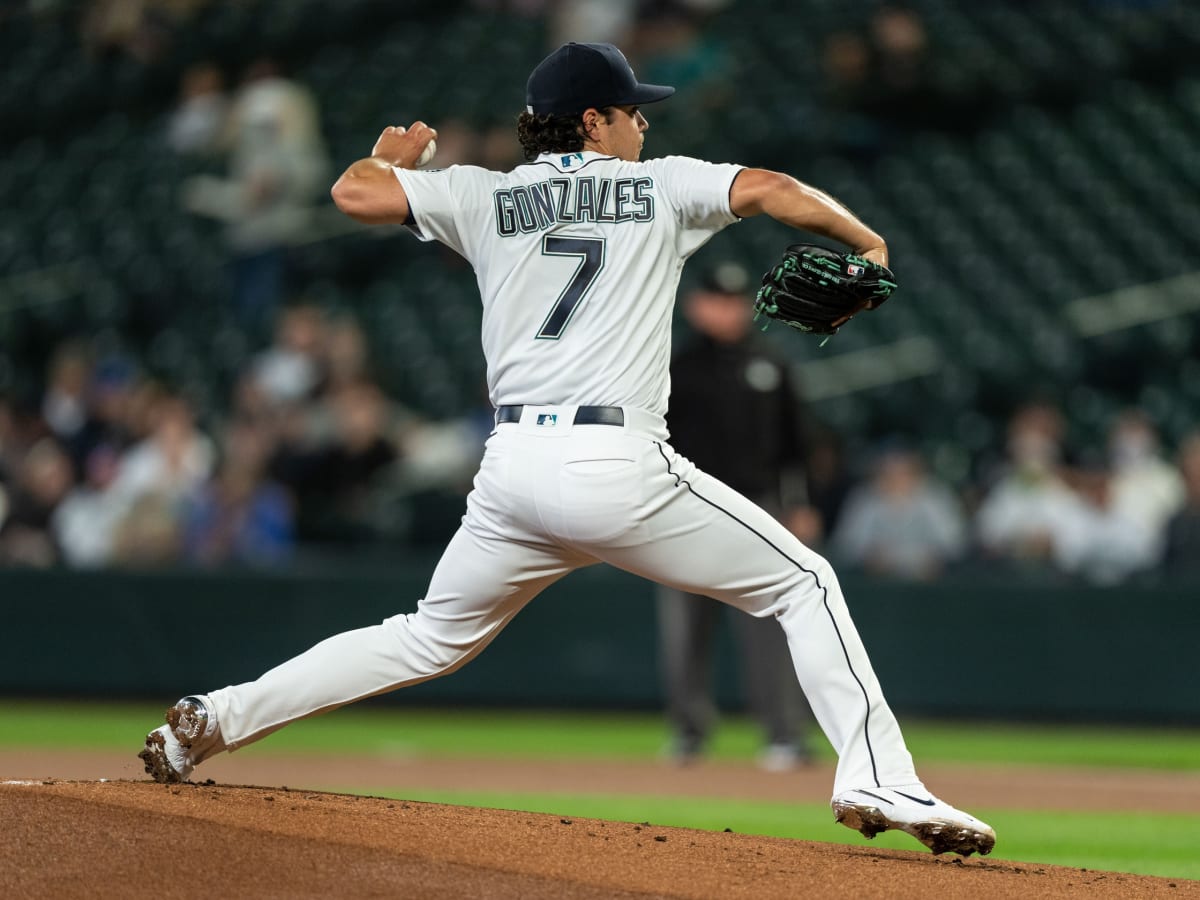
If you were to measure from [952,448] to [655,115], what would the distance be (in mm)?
4184

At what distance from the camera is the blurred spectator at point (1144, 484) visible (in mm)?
10836

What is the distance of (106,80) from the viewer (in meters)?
17.3

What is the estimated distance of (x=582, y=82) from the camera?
14.8ft

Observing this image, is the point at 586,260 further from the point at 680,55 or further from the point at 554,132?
the point at 680,55

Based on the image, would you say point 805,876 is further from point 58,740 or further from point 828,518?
point 828,518

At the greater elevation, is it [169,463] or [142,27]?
[142,27]

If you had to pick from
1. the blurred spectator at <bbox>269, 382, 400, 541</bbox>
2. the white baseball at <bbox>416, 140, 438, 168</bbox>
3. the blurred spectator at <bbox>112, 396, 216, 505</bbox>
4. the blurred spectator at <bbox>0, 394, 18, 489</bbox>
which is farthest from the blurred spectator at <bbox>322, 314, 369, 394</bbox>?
the white baseball at <bbox>416, 140, 438, 168</bbox>

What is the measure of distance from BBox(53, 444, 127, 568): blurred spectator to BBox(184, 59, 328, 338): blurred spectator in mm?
2197

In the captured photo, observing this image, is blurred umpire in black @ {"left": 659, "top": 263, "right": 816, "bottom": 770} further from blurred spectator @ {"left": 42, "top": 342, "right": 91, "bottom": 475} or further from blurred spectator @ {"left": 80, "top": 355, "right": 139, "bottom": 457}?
blurred spectator @ {"left": 42, "top": 342, "right": 91, "bottom": 475}

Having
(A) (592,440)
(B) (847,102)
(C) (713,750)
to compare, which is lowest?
(C) (713,750)

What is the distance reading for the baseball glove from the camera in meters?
4.37

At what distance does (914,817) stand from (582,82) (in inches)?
75.0

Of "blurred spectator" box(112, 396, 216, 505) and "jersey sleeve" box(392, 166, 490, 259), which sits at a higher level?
"blurred spectator" box(112, 396, 216, 505)

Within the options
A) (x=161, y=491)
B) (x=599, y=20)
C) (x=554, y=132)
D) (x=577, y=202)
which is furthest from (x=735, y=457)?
(x=599, y=20)
